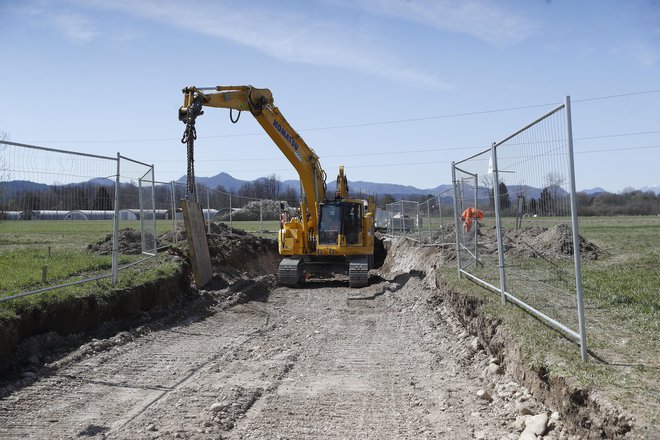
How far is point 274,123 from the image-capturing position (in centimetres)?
1658

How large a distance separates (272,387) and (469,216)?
6.11 metres

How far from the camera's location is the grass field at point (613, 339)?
4.42 m

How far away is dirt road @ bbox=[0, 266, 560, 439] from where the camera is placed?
206 inches

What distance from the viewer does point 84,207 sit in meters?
9.65

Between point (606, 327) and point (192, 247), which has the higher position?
point (192, 247)

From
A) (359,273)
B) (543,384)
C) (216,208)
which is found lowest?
(543,384)

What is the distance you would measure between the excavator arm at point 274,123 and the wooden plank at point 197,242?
1.91 meters

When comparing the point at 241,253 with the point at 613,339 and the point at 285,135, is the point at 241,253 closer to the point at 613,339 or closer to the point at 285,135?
the point at 285,135

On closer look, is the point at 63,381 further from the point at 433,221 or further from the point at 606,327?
the point at 433,221

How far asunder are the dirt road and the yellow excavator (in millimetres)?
7232

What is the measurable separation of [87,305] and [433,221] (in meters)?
12.7

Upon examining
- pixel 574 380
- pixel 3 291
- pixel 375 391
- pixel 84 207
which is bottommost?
pixel 375 391

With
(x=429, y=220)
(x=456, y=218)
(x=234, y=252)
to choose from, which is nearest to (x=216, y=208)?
(x=234, y=252)

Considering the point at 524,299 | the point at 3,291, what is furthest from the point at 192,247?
the point at 524,299
